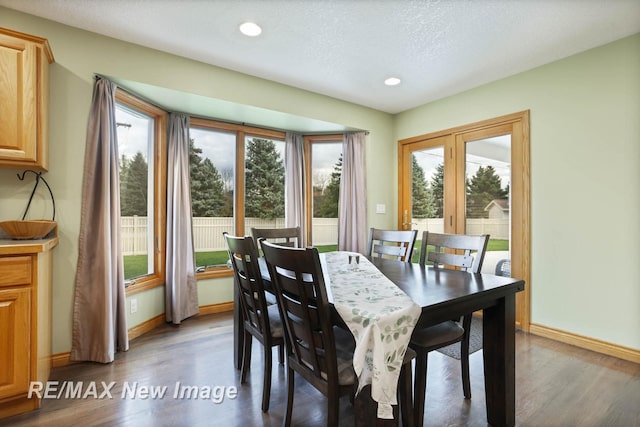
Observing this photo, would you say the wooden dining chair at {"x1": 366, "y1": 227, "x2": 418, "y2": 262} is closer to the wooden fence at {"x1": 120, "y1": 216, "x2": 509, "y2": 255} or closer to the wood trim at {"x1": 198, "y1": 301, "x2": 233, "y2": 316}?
the wooden fence at {"x1": 120, "y1": 216, "x2": 509, "y2": 255}

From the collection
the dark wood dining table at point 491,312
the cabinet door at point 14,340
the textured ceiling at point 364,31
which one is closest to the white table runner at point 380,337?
the dark wood dining table at point 491,312

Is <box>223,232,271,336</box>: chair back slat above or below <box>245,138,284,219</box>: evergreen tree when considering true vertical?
below

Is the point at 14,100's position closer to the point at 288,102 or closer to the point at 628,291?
the point at 288,102

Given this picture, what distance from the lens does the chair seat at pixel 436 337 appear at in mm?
1638

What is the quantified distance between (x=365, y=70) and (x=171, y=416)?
10.2ft

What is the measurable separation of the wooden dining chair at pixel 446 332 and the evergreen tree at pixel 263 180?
218cm

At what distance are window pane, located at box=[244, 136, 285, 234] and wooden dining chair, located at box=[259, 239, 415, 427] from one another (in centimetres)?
253

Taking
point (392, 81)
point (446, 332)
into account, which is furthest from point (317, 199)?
point (446, 332)

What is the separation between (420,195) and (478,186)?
79cm

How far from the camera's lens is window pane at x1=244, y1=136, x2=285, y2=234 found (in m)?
3.92

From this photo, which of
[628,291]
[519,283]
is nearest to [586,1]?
[519,283]

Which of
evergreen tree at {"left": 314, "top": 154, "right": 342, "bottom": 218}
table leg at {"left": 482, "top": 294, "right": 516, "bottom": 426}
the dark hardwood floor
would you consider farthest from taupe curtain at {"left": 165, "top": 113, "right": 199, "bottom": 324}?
table leg at {"left": 482, "top": 294, "right": 516, "bottom": 426}

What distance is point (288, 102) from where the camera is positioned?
343 centimetres

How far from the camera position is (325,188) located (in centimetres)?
431
